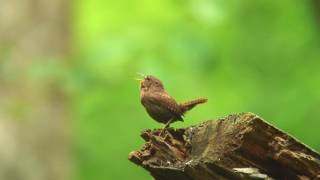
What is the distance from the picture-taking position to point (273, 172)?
2746 millimetres

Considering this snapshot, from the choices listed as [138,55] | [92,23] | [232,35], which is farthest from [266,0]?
[92,23]

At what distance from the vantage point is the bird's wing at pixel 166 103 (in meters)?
3.14

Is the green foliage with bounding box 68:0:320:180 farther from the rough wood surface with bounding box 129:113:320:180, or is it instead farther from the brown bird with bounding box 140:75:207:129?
the rough wood surface with bounding box 129:113:320:180

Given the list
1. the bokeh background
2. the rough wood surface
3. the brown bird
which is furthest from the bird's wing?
the bokeh background

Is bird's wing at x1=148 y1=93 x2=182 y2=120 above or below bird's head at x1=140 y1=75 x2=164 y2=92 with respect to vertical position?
below

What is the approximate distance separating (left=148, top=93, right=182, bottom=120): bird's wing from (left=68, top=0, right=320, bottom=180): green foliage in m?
2.44

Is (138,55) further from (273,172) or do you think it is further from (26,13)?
(273,172)

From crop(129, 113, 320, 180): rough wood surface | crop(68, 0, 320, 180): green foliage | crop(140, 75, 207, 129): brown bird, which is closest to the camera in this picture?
crop(129, 113, 320, 180): rough wood surface

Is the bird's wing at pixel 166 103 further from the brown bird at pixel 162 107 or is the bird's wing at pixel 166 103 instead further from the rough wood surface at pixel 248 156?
the rough wood surface at pixel 248 156

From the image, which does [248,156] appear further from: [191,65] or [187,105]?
[191,65]

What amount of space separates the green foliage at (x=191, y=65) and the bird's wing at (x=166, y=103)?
2441 millimetres

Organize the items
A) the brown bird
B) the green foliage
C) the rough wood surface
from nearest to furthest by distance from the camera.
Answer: the rough wood surface < the brown bird < the green foliage

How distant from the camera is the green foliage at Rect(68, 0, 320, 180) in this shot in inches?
235

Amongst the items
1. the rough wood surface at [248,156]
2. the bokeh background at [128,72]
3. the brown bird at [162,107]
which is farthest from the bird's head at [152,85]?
the bokeh background at [128,72]
